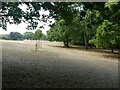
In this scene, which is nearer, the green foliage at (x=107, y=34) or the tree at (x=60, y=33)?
the green foliage at (x=107, y=34)

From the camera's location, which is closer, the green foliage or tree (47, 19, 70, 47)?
the green foliage

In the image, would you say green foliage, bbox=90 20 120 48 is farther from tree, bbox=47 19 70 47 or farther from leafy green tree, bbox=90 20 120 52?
tree, bbox=47 19 70 47

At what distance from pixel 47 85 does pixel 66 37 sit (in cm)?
3751

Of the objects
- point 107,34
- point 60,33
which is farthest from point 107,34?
point 60,33

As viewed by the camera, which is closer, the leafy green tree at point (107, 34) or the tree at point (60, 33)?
the leafy green tree at point (107, 34)

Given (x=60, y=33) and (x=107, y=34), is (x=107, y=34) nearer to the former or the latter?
(x=107, y=34)

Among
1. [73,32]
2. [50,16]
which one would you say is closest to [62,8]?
[50,16]

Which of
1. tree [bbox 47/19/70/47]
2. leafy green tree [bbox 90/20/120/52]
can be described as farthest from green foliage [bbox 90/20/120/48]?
tree [bbox 47/19/70/47]

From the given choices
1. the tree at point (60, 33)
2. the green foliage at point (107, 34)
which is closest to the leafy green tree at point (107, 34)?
the green foliage at point (107, 34)

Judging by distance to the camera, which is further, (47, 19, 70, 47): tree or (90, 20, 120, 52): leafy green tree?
(47, 19, 70, 47): tree

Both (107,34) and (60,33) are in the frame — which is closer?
(107,34)

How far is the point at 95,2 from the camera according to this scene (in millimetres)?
12516

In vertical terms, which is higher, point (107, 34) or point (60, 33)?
point (60, 33)

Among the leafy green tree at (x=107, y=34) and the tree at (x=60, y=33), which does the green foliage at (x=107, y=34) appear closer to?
the leafy green tree at (x=107, y=34)
